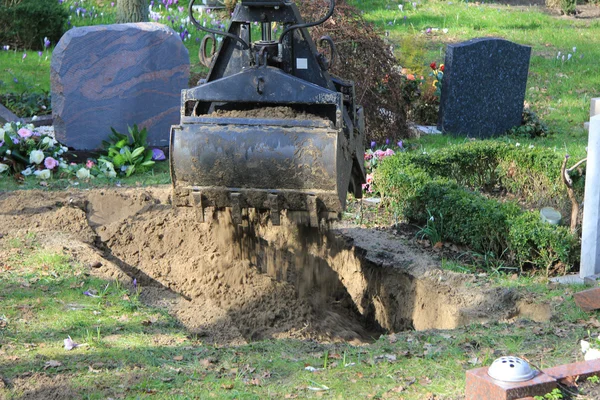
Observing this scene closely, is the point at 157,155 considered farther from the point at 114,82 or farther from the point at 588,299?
the point at 588,299

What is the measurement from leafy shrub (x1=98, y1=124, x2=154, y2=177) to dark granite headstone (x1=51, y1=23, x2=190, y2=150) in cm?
31

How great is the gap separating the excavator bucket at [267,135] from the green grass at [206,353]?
0.90 m

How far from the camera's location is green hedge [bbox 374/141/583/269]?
656 centimetres

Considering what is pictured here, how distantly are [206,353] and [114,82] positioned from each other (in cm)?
563

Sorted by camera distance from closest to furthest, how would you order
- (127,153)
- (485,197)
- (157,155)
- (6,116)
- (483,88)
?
(485,197)
(127,153)
(157,155)
(6,116)
(483,88)

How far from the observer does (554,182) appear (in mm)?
7934

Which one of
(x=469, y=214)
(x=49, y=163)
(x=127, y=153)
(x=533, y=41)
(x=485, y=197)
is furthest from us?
(x=533, y=41)

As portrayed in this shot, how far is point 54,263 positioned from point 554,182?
4521mm

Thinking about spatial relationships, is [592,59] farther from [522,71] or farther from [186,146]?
[186,146]

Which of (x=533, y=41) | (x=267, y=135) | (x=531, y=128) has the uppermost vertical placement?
(x=267, y=135)

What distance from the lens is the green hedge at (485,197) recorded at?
6.56m

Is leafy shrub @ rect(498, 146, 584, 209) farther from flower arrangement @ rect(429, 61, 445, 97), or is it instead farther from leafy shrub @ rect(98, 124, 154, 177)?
leafy shrub @ rect(98, 124, 154, 177)

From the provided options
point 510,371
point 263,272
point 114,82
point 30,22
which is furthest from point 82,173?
point 30,22

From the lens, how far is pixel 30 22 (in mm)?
13773
